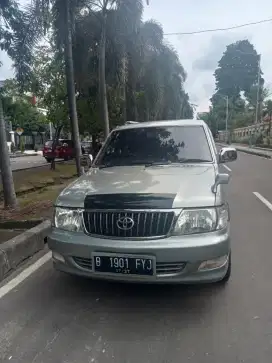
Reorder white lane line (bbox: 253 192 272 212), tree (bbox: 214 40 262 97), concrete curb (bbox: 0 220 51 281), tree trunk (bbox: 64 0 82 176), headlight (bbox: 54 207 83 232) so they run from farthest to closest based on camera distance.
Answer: tree (bbox: 214 40 262 97) → tree trunk (bbox: 64 0 82 176) → white lane line (bbox: 253 192 272 212) → concrete curb (bbox: 0 220 51 281) → headlight (bbox: 54 207 83 232)

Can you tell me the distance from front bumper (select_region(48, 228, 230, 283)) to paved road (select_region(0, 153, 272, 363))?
36cm

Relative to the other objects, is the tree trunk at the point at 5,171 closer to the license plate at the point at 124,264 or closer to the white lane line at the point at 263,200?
the white lane line at the point at 263,200

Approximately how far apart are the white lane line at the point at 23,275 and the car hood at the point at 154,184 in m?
1.17

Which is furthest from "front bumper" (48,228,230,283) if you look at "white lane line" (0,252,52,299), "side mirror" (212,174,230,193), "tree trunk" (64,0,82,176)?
"tree trunk" (64,0,82,176)

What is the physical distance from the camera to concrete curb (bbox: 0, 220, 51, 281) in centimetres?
504

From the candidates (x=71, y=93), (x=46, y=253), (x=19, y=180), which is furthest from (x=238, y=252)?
(x=19, y=180)

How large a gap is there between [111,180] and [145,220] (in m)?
0.85

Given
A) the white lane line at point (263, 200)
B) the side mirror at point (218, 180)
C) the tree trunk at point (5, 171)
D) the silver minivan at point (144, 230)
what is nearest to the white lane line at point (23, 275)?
the silver minivan at point (144, 230)

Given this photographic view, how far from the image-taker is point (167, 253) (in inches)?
141

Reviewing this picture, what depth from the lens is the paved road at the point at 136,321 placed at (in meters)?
3.16

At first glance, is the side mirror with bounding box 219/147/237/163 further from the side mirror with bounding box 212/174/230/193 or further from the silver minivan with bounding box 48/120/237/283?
the silver minivan with bounding box 48/120/237/283

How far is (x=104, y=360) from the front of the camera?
10.1 feet

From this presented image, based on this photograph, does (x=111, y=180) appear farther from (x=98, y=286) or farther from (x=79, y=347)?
(x=79, y=347)

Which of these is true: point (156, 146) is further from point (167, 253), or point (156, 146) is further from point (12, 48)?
point (12, 48)
